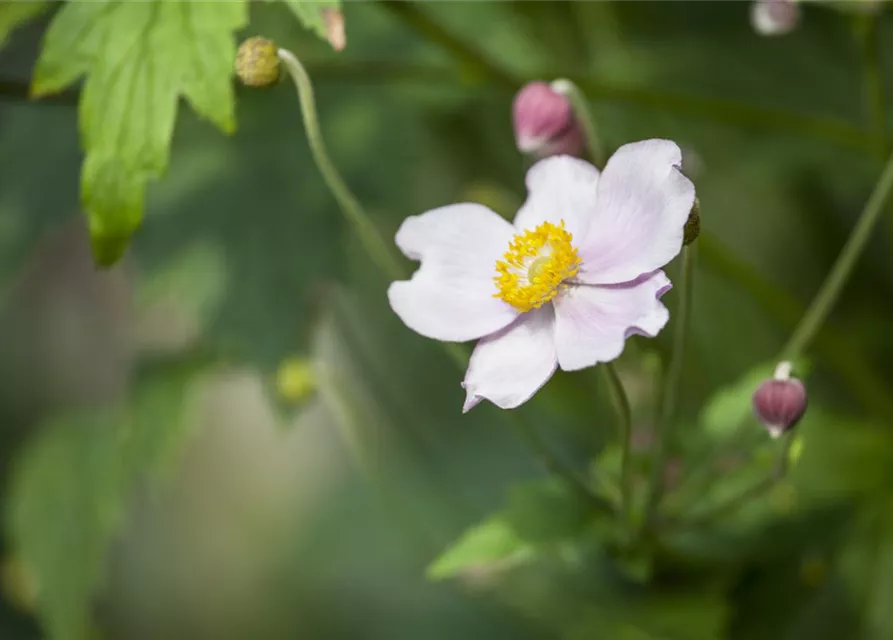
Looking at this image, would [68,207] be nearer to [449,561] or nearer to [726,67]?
[449,561]

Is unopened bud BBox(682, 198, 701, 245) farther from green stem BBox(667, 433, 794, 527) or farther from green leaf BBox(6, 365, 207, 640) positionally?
green leaf BBox(6, 365, 207, 640)

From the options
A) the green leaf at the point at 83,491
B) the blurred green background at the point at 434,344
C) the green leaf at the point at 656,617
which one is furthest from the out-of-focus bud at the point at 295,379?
the green leaf at the point at 656,617

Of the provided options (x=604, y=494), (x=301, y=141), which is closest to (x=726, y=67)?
(x=301, y=141)

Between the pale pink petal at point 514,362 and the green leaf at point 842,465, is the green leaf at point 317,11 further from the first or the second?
the green leaf at point 842,465

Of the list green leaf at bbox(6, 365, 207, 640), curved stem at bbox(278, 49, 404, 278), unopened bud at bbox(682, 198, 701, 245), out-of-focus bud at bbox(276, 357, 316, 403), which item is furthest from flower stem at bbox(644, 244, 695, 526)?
green leaf at bbox(6, 365, 207, 640)

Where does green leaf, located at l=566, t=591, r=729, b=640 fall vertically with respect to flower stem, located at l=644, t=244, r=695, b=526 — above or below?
below
